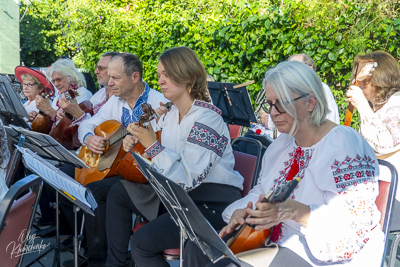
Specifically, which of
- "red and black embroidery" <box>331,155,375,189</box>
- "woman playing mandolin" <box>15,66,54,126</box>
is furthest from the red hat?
"red and black embroidery" <box>331,155,375,189</box>

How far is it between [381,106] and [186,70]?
1.51 metres

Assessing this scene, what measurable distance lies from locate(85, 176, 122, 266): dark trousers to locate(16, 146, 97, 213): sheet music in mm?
884

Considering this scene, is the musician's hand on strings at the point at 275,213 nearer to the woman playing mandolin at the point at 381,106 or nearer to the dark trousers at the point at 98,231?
the woman playing mandolin at the point at 381,106

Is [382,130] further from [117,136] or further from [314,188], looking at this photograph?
[117,136]

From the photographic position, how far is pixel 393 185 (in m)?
1.97

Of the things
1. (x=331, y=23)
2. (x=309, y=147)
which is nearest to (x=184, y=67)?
(x=309, y=147)

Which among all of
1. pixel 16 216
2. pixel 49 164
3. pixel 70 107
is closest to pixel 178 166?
pixel 49 164

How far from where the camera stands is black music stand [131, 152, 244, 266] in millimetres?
1586

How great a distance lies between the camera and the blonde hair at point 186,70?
272 cm

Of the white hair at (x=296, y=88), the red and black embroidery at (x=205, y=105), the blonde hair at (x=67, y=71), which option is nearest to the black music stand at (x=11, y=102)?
the blonde hair at (x=67, y=71)

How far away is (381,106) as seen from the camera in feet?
10.8

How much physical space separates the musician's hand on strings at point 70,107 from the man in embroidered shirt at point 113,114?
0.92 feet

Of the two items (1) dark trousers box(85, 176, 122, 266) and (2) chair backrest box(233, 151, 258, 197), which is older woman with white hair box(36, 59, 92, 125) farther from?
(2) chair backrest box(233, 151, 258, 197)

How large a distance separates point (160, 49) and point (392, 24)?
12.0 feet
